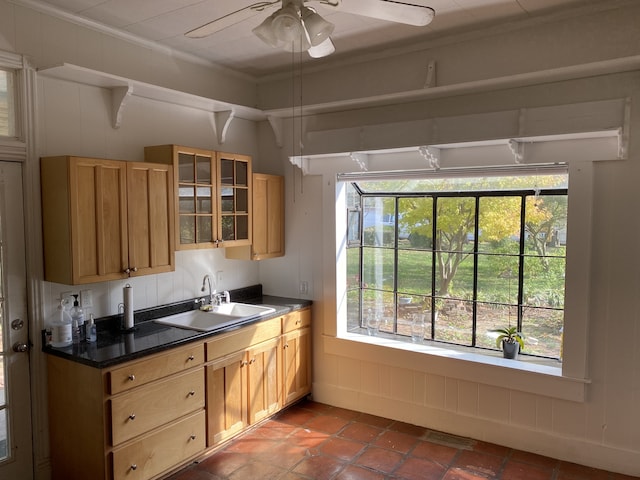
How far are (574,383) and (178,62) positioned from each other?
340cm

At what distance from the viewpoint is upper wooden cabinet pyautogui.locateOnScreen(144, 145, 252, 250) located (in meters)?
3.26

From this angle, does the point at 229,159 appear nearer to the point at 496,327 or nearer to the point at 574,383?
the point at 496,327

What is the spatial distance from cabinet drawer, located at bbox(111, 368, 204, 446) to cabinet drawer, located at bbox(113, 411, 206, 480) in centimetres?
6

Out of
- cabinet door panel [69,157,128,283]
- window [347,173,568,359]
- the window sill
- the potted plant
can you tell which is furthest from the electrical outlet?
the potted plant

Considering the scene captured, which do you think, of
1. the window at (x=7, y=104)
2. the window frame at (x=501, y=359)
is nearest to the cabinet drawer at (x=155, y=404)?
the window frame at (x=501, y=359)

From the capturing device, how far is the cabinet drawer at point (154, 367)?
2566mm

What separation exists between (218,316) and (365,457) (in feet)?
4.70

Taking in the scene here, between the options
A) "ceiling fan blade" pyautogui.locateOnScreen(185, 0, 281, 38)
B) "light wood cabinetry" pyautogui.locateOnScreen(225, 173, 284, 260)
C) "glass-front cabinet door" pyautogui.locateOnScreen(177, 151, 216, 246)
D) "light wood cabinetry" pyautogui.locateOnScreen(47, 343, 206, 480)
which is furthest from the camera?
"light wood cabinetry" pyautogui.locateOnScreen(225, 173, 284, 260)

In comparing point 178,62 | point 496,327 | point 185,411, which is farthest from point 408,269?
point 178,62

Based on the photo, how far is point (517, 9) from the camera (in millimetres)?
2725

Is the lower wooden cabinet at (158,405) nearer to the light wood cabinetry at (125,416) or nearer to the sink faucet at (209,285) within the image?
the light wood cabinetry at (125,416)

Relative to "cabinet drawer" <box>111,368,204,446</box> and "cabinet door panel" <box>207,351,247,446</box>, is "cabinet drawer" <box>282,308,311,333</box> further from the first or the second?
"cabinet drawer" <box>111,368,204,446</box>

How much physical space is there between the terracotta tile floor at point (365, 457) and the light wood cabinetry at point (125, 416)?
0.29 meters

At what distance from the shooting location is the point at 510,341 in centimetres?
363
